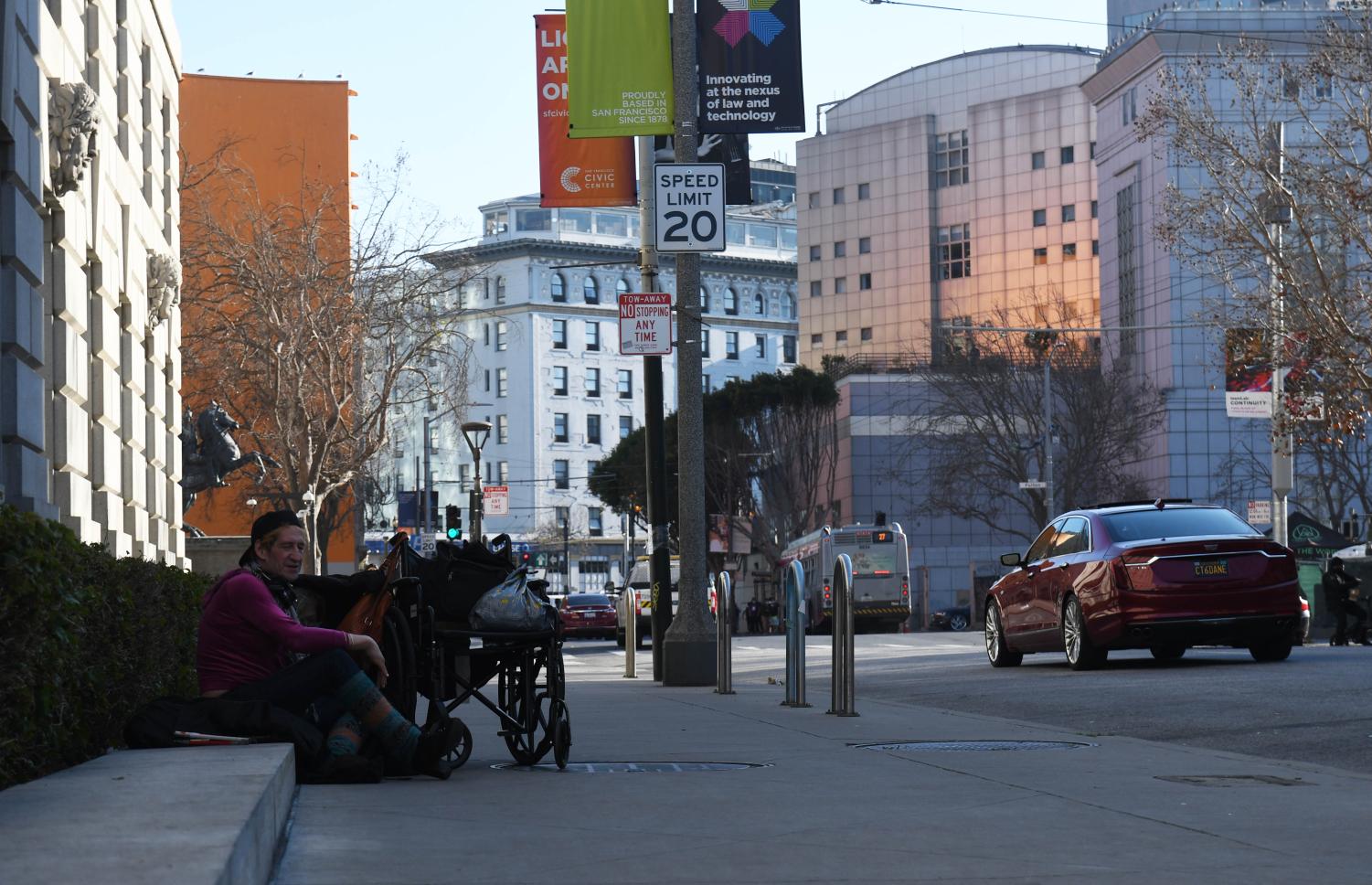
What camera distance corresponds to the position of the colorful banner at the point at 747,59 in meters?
21.1

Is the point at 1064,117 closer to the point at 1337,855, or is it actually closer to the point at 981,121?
the point at 981,121

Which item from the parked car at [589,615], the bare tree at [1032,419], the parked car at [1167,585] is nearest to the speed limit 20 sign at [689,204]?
the parked car at [1167,585]

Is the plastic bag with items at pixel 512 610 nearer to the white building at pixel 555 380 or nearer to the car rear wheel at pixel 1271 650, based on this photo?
the car rear wheel at pixel 1271 650

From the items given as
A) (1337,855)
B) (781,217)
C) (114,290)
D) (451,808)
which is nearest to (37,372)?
(114,290)

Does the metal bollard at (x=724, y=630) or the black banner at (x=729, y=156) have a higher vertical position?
the black banner at (x=729, y=156)

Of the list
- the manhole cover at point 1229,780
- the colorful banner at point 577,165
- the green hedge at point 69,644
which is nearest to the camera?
the green hedge at point 69,644

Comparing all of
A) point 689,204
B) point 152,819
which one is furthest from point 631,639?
point 152,819

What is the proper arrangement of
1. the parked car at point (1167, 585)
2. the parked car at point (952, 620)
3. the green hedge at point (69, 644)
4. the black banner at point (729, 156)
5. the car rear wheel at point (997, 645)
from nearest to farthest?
the green hedge at point (69, 644), the parked car at point (1167, 585), the car rear wheel at point (997, 645), the black banner at point (729, 156), the parked car at point (952, 620)

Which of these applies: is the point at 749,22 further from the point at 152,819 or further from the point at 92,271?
the point at 152,819

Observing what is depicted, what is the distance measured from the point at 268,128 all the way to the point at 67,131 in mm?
41286

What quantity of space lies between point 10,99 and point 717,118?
924cm

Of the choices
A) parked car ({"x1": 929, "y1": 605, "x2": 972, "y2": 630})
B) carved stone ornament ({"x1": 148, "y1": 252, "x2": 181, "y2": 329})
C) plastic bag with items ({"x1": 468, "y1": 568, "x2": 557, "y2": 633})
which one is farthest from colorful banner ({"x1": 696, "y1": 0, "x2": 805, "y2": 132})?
parked car ({"x1": 929, "y1": 605, "x2": 972, "y2": 630})

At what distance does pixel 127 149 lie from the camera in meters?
23.2

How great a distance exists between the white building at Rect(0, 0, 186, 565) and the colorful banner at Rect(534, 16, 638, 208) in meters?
4.97
